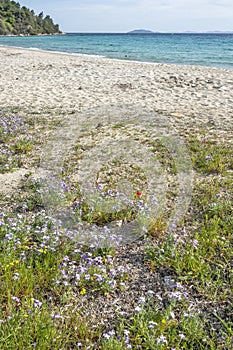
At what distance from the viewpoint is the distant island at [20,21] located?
112819mm

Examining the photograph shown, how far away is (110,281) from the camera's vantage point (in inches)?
147

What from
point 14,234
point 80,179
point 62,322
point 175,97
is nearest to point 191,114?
point 175,97

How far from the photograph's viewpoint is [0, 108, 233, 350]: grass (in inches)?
122

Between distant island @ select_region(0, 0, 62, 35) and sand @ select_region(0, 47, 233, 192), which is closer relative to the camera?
sand @ select_region(0, 47, 233, 192)

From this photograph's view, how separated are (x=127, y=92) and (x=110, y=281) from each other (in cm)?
Result: 1115

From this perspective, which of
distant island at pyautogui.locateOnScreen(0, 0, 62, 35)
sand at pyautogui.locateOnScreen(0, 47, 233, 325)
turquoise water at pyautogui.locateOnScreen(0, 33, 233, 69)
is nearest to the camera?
sand at pyautogui.locateOnScreen(0, 47, 233, 325)

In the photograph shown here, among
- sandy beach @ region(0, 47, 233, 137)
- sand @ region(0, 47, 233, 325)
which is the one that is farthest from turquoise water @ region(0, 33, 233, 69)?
sand @ region(0, 47, 233, 325)

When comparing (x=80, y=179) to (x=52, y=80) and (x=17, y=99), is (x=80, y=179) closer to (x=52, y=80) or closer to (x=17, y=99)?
(x=17, y=99)

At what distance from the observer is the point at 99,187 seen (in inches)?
225

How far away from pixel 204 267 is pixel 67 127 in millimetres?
6262

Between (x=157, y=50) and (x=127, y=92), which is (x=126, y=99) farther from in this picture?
(x=157, y=50)

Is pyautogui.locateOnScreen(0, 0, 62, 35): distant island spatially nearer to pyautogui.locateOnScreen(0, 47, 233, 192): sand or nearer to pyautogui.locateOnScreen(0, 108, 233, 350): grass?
pyautogui.locateOnScreen(0, 47, 233, 192): sand

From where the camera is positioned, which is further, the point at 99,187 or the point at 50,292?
the point at 99,187

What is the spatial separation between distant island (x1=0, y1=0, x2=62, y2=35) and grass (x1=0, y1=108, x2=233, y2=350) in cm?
11423
